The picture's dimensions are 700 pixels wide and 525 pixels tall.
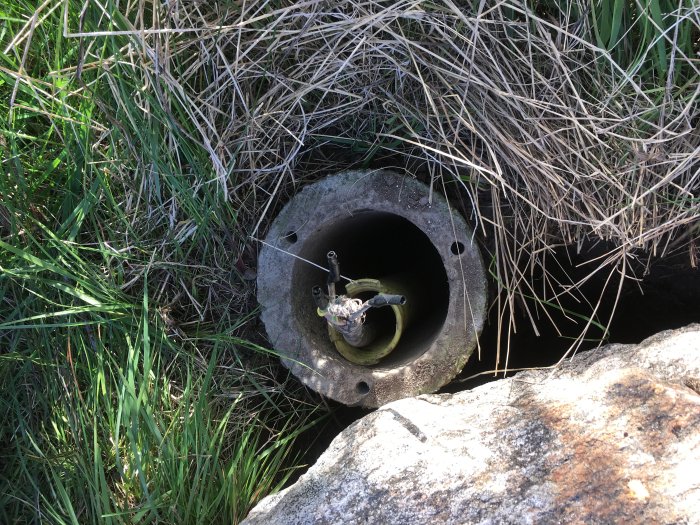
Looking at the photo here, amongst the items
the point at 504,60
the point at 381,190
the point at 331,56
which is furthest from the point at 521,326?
the point at 331,56

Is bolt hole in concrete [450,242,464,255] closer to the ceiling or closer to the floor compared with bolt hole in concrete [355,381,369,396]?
closer to the ceiling

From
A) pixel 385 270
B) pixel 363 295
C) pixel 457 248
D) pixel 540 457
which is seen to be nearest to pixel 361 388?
pixel 363 295

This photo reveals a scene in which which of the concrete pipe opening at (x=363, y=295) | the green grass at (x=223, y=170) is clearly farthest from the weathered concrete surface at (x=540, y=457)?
the green grass at (x=223, y=170)

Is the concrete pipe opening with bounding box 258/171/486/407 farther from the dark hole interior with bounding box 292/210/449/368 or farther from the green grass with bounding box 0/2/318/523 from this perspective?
the green grass with bounding box 0/2/318/523

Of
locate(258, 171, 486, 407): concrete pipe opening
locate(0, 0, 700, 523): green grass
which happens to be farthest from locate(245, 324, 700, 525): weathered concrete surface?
locate(0, 0, 700, 523): green grass

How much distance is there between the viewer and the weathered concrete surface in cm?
120

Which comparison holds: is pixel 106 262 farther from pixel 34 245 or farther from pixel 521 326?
pixel 521 326

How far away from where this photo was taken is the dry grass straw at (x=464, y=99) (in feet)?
5.94

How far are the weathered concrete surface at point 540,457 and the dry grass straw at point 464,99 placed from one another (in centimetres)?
47

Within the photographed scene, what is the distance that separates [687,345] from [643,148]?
22.9 inches

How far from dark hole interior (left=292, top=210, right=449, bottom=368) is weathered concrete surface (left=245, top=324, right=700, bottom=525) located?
0.60 metres

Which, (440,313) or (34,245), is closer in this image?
(34,245)

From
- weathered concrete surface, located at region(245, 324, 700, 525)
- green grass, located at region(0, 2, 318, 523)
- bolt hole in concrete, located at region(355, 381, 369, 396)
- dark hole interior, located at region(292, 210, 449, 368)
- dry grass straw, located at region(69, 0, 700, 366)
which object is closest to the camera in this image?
weathered concrete surface, located at region(245, 324, 700, 525)

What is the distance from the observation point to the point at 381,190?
2.05 m
